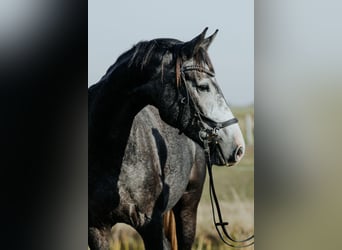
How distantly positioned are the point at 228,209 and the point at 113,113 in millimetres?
918

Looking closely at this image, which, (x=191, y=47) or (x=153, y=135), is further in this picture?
(x=153, y=135)

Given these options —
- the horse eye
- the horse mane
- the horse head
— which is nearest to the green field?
the horse head


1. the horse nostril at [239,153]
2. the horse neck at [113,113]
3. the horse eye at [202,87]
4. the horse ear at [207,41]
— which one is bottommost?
the horse nostril at [239,153]

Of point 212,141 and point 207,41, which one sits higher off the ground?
point 207,41

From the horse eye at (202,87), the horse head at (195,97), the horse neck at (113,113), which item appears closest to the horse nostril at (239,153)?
the horse head at (195,97)

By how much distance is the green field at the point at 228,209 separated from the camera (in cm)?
416

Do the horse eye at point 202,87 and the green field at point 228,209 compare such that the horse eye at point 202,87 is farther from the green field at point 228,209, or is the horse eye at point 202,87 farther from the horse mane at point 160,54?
the green field at point 228,209

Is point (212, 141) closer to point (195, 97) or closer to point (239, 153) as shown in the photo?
point (239, 153)

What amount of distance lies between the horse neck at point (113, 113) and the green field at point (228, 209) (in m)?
0.47

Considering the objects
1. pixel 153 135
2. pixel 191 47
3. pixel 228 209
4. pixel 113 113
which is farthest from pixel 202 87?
pixel 228 209

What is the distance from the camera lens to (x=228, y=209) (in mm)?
4180

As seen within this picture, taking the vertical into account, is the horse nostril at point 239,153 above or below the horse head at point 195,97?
below
